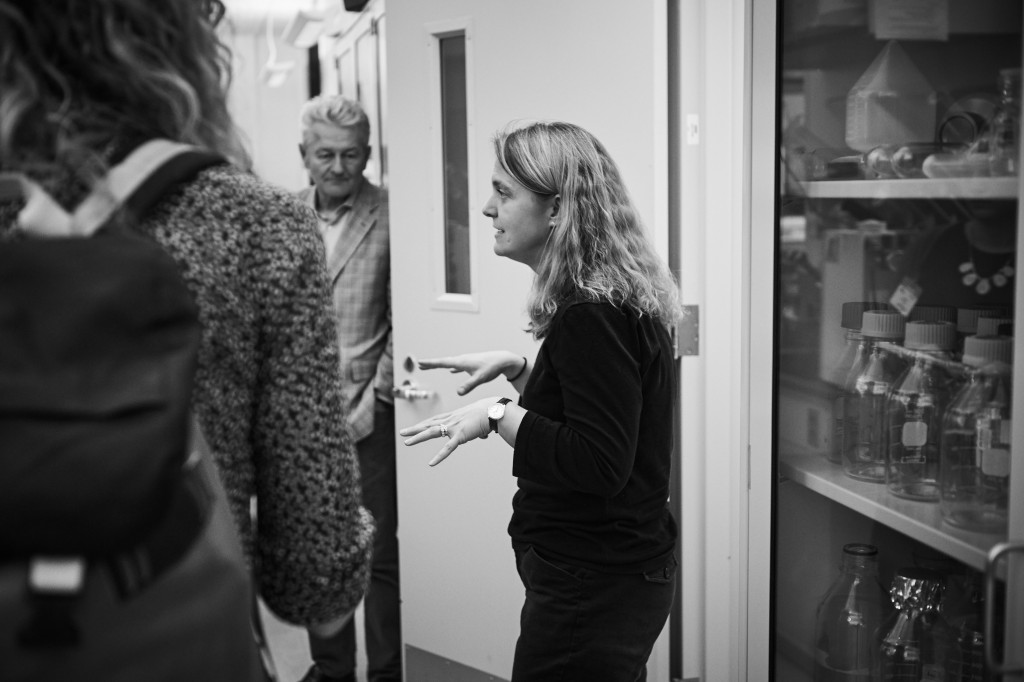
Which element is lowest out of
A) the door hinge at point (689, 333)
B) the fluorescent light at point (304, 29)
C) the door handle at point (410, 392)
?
the door handle at point (410, 392)

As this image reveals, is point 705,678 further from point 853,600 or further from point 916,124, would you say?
point 916,124

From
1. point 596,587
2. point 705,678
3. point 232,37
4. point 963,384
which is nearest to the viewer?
point 232,37

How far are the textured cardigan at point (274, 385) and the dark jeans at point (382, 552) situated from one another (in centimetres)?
185

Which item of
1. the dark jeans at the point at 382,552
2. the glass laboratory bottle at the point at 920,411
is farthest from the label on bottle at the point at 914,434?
the dark jeans at the point at 382,552

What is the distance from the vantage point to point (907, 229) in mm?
1675

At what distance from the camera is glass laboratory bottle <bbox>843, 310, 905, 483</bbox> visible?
174cm

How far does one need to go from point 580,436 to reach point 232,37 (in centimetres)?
80

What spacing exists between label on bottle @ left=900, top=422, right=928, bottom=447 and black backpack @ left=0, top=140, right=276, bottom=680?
4.09 feet

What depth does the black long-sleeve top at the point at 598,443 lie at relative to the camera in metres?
1.54

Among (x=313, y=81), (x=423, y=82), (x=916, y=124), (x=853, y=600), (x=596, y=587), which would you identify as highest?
(x=313, y=81)

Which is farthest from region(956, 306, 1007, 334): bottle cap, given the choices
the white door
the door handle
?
the door handle

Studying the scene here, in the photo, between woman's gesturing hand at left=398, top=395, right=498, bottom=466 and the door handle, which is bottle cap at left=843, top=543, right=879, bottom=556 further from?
the door handle

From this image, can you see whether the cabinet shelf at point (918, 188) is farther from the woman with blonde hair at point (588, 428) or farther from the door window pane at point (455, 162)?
the door window pane at point (455, 162)

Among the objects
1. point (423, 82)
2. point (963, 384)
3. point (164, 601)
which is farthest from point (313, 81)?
point (164, 601)
